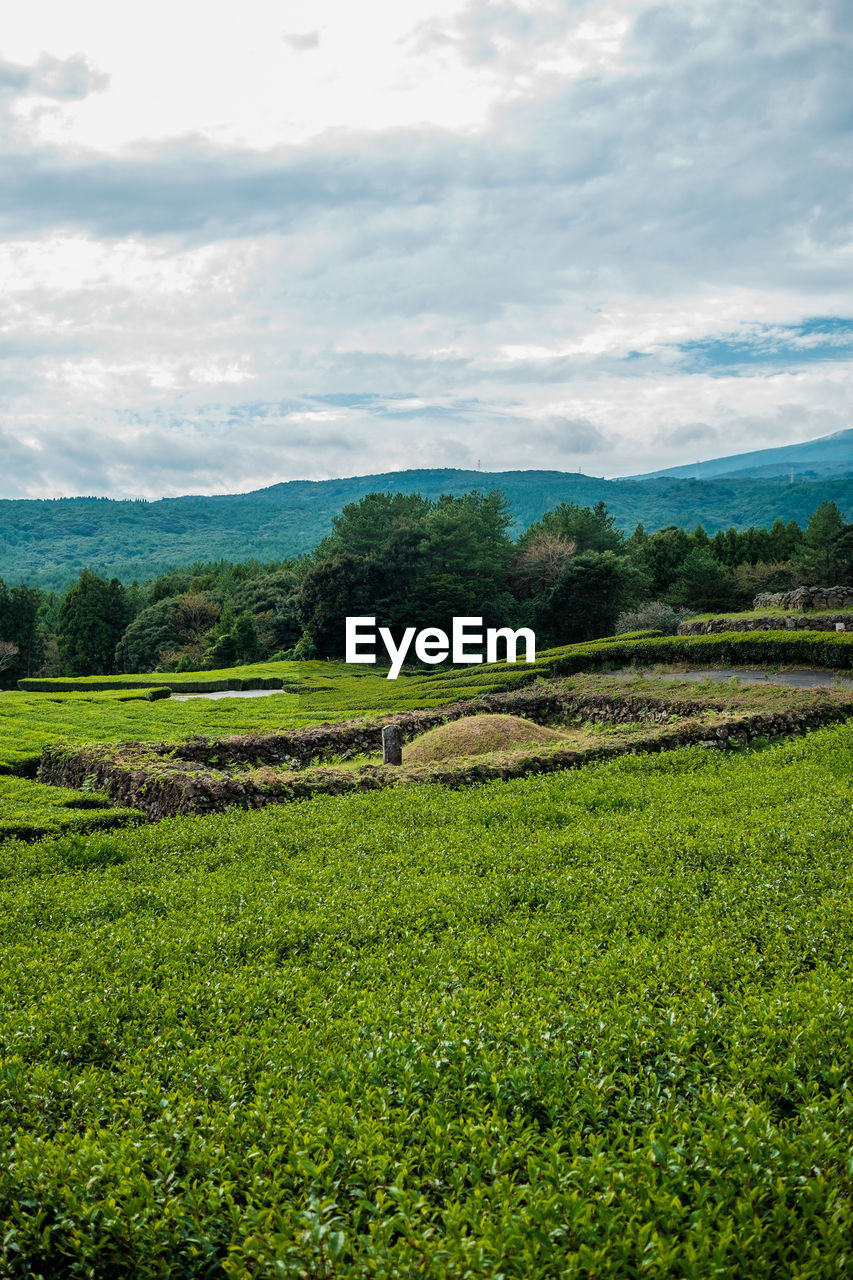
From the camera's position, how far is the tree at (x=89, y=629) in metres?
61.2

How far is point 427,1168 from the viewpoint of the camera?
11.6 feet

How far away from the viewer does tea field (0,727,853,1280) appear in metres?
3.17

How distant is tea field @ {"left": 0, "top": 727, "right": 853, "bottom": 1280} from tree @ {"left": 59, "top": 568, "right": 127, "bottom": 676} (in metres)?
57.4

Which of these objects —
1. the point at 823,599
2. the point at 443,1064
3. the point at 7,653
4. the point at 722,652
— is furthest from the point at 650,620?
the point at 7,653

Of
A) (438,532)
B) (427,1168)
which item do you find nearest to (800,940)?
(427,1168)

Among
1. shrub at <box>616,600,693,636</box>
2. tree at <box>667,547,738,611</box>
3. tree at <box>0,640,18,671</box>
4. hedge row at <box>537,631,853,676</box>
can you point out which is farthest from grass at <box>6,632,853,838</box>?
tree at <box>0,640,18,671</box>

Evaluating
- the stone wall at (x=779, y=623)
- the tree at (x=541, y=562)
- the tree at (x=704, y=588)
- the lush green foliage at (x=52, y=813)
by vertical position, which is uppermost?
the tree at (x=541, y=562)

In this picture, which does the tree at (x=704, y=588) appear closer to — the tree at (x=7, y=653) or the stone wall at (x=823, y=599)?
the stone wall at (x=823, y=599)

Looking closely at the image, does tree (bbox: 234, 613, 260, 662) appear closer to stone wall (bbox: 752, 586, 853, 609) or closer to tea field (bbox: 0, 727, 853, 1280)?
stone wall (bbox: 752, 586, 853, 609)

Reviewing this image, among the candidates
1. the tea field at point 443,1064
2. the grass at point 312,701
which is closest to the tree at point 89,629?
the grass at point 312,701

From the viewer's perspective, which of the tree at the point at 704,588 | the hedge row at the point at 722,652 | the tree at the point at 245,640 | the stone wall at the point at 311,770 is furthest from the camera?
the tree at the point at 704,588

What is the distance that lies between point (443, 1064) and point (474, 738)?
39.8 feet

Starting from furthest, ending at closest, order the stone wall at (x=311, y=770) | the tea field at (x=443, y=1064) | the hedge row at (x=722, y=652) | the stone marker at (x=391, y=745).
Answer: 1. the hedge row at (x=722, y=652)
2. the stone marker at (x=391, y=745)
3. the stone wall at (x=311, y=770)
4. the tea field at (x=443, y=1064)

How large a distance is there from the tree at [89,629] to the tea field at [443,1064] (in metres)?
57.4
